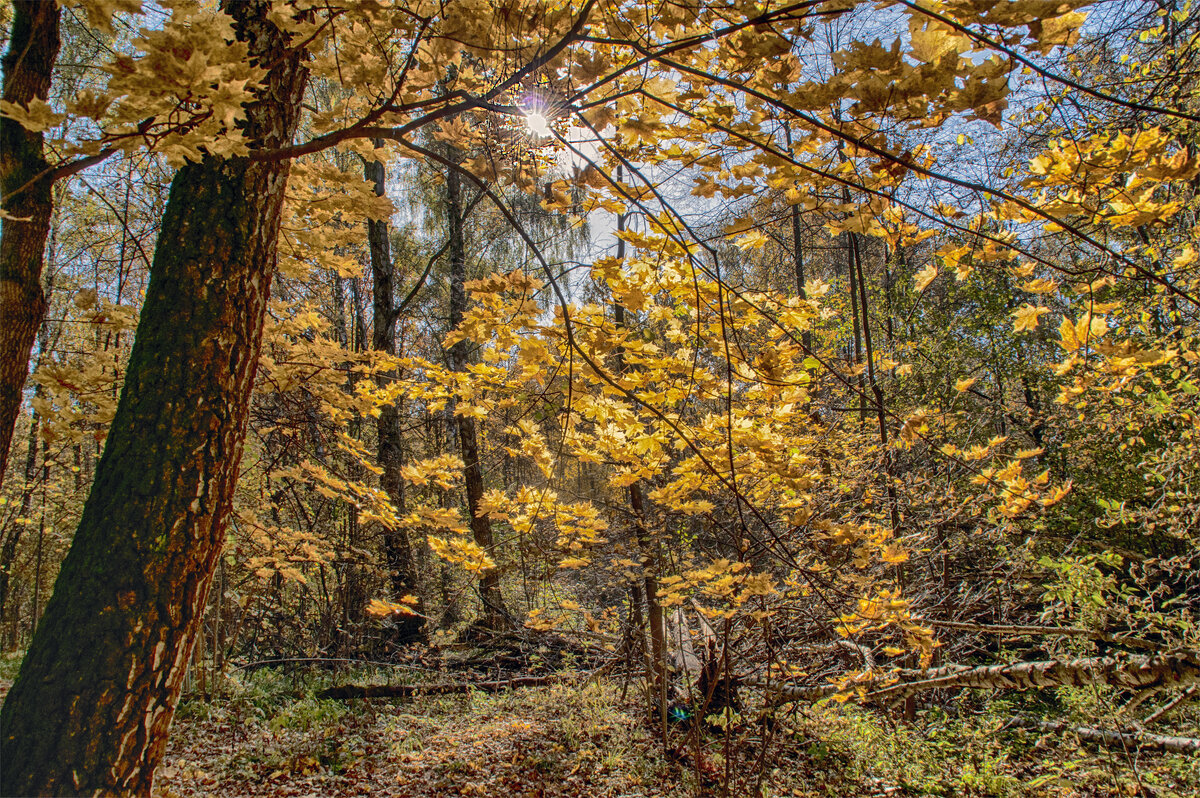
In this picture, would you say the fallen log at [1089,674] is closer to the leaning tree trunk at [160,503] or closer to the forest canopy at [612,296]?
the forest canopy at [612,296]

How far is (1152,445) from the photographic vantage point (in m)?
4.74

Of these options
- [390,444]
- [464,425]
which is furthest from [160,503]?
[464,425]

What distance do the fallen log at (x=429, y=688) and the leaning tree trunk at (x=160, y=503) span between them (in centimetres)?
476

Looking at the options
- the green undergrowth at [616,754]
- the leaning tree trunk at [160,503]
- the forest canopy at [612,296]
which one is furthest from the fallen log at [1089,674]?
the leaning tree trunk at [160,503]

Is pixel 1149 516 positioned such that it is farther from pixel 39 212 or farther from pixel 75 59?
pixel 75 59

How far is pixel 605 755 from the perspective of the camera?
4199 millimetres

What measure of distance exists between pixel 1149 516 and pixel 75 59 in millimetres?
6810

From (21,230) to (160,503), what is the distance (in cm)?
132

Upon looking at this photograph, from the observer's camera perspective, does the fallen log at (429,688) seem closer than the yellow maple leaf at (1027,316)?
No

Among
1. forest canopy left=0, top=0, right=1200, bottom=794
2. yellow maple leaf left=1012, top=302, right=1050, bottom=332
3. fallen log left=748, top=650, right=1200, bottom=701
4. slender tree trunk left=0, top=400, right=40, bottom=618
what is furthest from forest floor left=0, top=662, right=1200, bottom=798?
slender tree trunk left=0, top=400, right=40, bottom=618

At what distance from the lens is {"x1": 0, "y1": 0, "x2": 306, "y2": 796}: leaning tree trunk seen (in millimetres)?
1084

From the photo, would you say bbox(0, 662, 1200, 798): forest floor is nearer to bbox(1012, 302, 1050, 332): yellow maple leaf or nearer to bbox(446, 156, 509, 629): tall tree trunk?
bbox(446, 156, 509, 629): tall tree trunk

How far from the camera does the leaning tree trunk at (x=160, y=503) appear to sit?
3.56ft

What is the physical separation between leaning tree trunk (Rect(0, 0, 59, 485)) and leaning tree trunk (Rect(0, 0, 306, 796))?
776 millimetres
